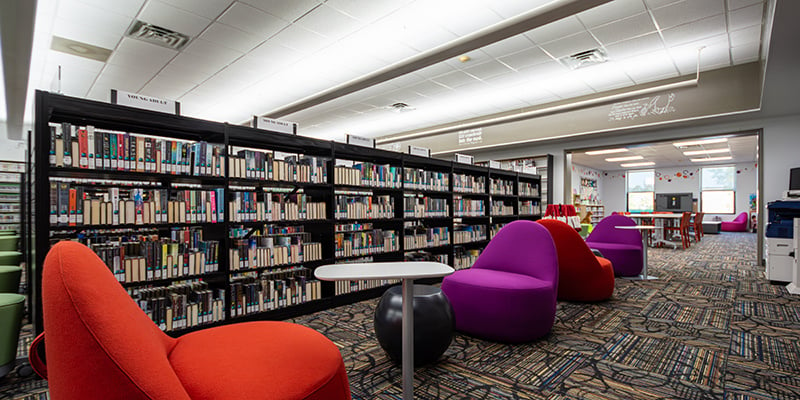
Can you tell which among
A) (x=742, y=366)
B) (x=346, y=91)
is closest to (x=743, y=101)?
(x=742, y=366)

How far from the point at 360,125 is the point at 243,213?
289 inches

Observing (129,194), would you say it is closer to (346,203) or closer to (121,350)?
(346,203)

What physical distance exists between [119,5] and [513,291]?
5.20 meters

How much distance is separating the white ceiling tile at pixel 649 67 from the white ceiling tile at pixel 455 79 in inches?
94.8

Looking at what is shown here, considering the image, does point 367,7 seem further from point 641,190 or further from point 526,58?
point 641,190

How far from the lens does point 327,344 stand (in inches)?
63.8

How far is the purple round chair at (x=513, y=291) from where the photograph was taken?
2.90 metres

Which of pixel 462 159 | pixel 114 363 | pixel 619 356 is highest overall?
pixel 462 159

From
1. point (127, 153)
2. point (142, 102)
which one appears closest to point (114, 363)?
point (127, 153)

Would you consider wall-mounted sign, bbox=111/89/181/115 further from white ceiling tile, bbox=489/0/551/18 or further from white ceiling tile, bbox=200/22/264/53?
white ceiling tile, bbox=489/0/551/18

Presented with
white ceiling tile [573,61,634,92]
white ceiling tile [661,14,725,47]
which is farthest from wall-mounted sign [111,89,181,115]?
white ceiling tile [573,61,634,92]

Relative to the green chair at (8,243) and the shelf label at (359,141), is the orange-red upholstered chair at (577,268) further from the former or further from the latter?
the green chair at (8,243)

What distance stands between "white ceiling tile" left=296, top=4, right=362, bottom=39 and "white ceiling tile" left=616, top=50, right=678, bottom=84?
171 inches

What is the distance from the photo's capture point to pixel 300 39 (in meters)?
5.15
